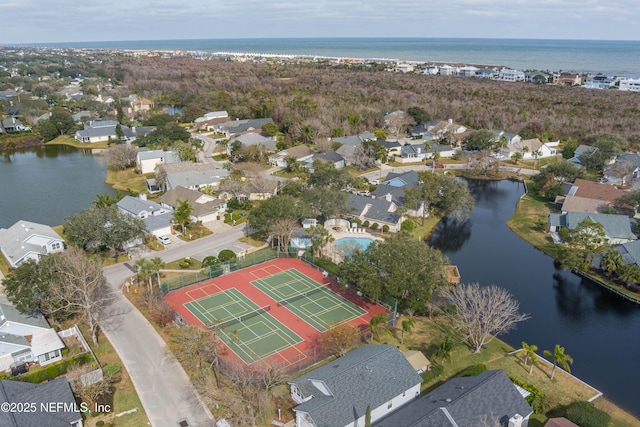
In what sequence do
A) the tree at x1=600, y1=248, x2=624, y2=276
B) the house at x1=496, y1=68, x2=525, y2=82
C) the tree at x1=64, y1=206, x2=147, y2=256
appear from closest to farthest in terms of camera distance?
the tree at x1=600, y1=248, x2=624, y2=276 < the tree at x1=64, y1=206, x2=147, y2=256 < the house at x1=496, y1=68, x2=525, y2=82

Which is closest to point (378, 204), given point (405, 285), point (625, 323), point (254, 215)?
point (254, 215)

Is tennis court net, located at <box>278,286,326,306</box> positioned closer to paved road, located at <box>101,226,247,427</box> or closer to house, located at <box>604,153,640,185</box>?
paved road, located at <box>101,226,247,427</box>

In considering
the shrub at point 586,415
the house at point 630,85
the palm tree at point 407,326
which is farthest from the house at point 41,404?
the house at point 630,85

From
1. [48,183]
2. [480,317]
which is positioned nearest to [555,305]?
[480,317]

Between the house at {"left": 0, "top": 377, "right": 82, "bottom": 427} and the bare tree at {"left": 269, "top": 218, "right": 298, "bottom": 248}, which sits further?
the bare tree at {"left": 269, "top": 218, "right": 298, "bottom": 248}

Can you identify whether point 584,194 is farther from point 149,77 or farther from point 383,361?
point 149,77

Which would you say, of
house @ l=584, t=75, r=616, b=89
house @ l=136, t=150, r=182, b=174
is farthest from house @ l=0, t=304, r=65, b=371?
house @ l=584, t=75, r=616, b=89

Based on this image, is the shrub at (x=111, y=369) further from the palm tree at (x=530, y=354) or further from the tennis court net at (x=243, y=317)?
the palm tree at (x=530, y=354)
